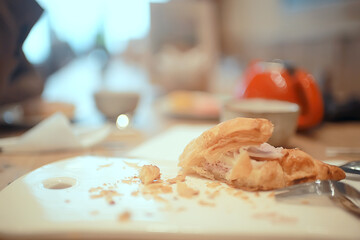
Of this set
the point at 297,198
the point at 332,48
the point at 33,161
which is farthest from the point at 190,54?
the point at 297,198

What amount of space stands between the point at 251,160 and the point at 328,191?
4.7 inches

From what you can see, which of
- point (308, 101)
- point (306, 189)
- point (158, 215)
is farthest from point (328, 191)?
point (308, 101)

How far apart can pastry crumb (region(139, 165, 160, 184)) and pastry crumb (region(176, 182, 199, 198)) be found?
1.9 inches

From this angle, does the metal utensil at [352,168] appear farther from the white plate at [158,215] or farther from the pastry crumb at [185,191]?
the pastry crumb at [185,191]

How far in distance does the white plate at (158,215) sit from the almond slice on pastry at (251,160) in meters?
0.03

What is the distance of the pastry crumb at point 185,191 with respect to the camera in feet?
1.56

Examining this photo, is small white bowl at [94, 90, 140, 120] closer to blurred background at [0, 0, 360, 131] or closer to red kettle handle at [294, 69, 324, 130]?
blurred background at [0, 0, 360, 131]

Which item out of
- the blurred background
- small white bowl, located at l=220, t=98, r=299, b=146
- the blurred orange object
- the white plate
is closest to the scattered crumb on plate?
the white plate

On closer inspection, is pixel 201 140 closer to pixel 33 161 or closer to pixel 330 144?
pixel 33 161

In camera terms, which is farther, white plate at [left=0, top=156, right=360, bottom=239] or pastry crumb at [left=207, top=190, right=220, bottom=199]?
pastry crumb at [left=207, top=190, right=220, bottom=199]

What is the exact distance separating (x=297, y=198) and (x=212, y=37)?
2.22m

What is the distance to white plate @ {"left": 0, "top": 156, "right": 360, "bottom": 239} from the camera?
14.4 inches

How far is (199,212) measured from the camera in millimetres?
416

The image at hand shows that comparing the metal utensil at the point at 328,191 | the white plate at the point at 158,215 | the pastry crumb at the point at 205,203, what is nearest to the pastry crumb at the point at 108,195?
the white plate at the point at 158,215
